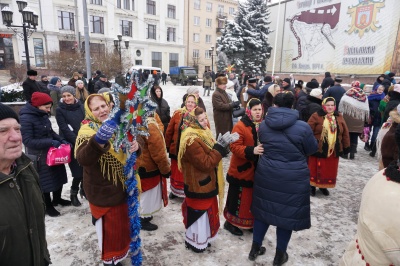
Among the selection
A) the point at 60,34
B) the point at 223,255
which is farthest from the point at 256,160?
the point at 60,34

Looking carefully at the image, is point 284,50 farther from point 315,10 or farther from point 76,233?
point 76,233

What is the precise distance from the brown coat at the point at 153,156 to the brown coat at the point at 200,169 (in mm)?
383

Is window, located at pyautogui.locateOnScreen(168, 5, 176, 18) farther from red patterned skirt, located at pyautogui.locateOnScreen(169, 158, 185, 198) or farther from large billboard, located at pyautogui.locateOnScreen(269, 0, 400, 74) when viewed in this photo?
red patterned skirt, located at pyautogui.locateOnScreen(169, 158, 185, 198)

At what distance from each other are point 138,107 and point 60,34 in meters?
34.3

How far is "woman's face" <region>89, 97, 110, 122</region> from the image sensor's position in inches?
98.7

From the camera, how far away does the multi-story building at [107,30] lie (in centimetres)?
2931

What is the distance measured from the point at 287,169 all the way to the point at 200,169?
88cm

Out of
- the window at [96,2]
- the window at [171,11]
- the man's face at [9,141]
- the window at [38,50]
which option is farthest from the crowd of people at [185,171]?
the window at [171,11]

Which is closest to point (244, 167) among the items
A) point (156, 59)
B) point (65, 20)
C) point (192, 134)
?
point (192, 134)

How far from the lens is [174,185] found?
4.48 metres

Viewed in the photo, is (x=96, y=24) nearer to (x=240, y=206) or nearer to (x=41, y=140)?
(x=41, y=140)

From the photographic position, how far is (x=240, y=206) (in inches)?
131

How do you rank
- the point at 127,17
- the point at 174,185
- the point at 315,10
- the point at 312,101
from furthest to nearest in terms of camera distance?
1. the point at 127,17
2. the point at 315,10
3. the point at 312,101
4. the point at 174,185

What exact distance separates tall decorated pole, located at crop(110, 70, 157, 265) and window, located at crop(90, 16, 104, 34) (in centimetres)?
3563
